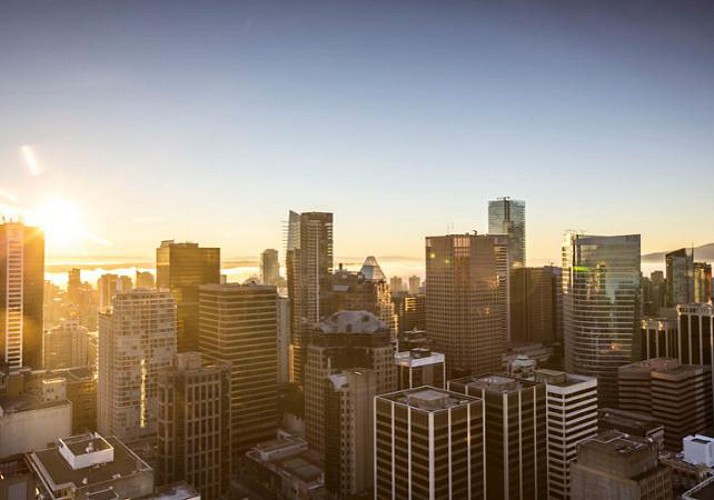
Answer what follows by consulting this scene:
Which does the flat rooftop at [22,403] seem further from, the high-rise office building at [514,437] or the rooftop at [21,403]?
the high-rise office building at [514,437]

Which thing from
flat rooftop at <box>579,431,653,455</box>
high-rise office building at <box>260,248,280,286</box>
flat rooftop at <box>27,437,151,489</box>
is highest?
high-rise office building at <box>260,248,280,286</box>

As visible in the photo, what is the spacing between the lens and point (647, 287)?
14725 cm

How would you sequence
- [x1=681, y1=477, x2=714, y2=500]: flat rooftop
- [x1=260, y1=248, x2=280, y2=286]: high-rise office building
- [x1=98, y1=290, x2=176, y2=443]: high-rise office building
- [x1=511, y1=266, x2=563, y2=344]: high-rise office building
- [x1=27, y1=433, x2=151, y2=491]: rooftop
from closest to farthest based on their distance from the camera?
[x1=681, y1=477, x2=714, y2=500]: flat rooftop < [x1=27, y1=433, x2=151, y2=491]: rooftop < [x1=98, y1=290, x2=176, y2=443]: high-rise office building < [x1=511, y1=266, x2=563, y2=344]: high-rise office building < [x1=260, y1=248, x2=280, y2=286]: high-rise office building

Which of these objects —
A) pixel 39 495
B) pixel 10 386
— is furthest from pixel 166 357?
pixel 39 495

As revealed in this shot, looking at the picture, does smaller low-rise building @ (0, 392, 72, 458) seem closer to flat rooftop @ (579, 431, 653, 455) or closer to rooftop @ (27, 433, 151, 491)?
rooftop @ (27, 433, 151, 491)

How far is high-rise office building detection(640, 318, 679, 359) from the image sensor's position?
347ft

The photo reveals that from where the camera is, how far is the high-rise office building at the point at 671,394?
278ft

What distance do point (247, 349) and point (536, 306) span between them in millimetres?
99088

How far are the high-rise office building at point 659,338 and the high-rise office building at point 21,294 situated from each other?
12597 cm

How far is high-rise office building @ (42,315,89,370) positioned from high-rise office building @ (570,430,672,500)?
4715 inches

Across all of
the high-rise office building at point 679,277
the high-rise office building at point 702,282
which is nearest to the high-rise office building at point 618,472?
the high-rise office building at point 679,277

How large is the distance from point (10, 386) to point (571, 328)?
107 m

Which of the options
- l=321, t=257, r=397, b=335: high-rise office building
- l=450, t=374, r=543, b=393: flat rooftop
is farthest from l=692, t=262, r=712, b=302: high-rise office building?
l=450, t=374, r=543, b=393: flat rooftop

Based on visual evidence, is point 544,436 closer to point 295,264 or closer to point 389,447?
point 389,447
